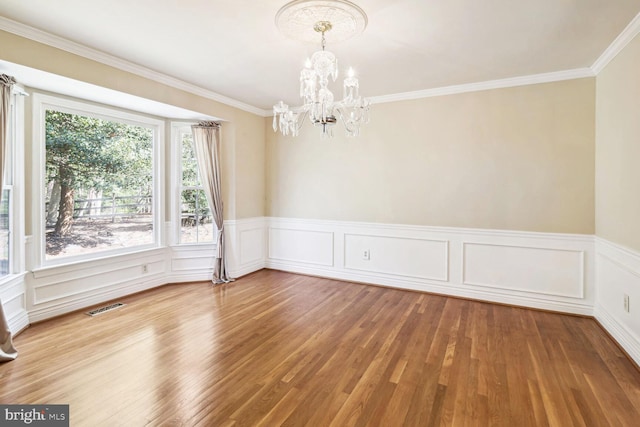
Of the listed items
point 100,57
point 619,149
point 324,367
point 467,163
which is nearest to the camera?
point 324,367

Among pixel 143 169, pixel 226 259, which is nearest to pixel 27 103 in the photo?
pixel 143 169

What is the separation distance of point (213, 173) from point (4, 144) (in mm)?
2314

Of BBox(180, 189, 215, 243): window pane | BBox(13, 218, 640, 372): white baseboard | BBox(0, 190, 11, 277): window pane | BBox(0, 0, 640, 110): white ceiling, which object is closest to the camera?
BBox(0, 0, 640, 110): white ceiling

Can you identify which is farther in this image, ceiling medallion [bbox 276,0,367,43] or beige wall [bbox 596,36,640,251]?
beige wall [bbox 596,36,640,251]

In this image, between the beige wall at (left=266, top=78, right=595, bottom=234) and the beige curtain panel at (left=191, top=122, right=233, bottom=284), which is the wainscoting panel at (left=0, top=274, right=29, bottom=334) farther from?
the beige wall at (left=266, top=78, right=595, bottom=234)

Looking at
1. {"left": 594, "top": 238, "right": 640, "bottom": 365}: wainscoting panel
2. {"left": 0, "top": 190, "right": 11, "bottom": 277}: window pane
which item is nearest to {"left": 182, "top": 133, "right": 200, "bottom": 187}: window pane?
{"left": 0, "top": 190, "right": 11, "bottom": 277}: window pane

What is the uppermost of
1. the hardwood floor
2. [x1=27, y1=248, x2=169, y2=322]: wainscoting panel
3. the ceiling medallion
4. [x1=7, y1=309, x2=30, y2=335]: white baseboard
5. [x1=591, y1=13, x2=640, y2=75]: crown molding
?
[x1=591, y1=13, x2=640, y2=75]: crown molding

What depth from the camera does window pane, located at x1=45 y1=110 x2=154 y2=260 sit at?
3.56m

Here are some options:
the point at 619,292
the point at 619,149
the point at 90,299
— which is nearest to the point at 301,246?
the point at 90,299

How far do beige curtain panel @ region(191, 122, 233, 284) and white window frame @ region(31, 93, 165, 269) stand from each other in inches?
20.6

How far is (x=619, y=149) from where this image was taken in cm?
295

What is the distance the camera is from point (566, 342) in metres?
2.98

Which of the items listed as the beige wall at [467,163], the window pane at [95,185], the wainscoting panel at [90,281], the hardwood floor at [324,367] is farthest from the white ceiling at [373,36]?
the hardwood floor at [324,367]

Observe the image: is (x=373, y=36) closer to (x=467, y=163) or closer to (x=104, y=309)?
(x=467, y=163)
